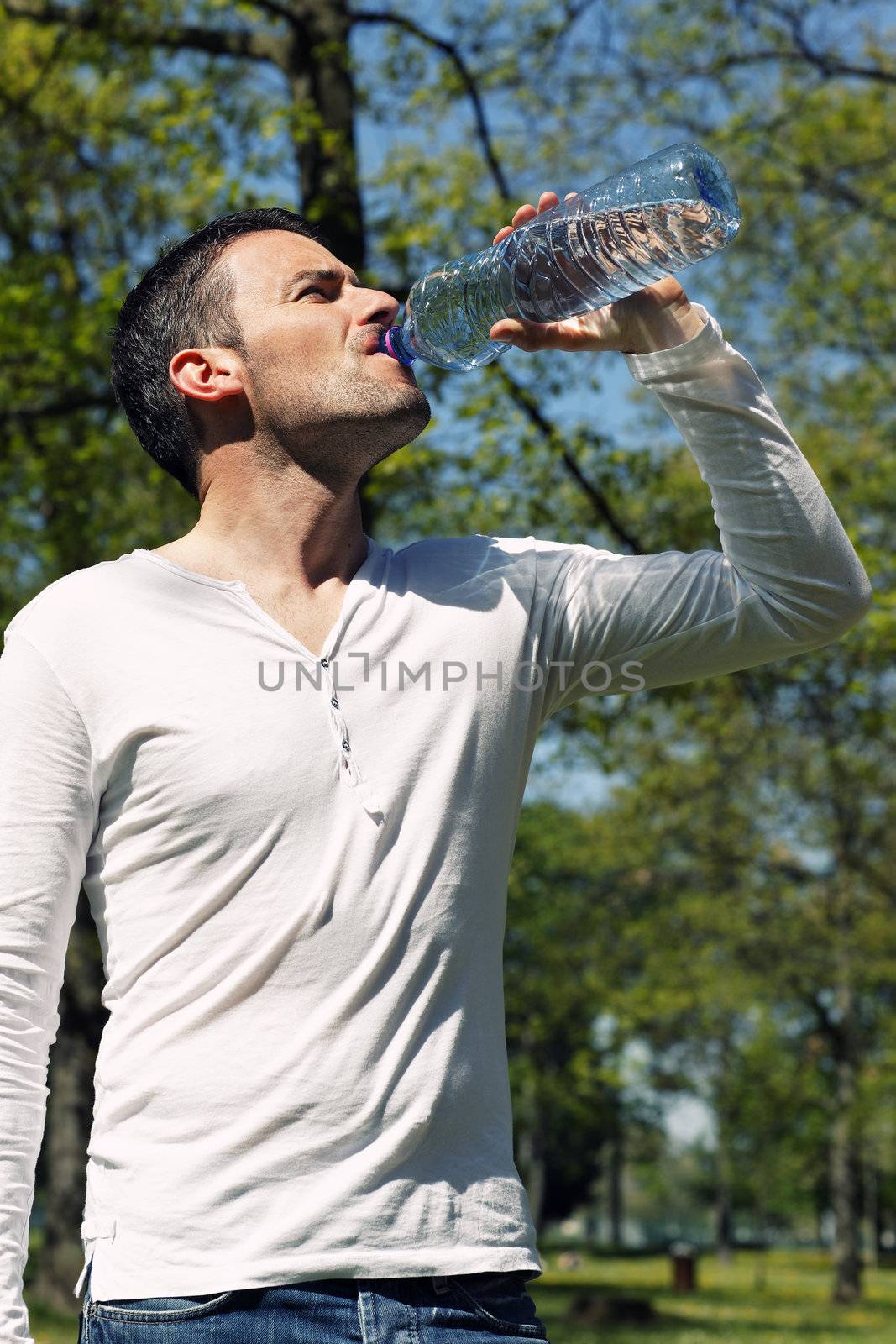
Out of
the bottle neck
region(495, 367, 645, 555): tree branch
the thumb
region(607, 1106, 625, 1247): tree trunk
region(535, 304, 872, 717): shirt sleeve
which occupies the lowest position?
region(607, 1106, 625, 1247): tree trunk

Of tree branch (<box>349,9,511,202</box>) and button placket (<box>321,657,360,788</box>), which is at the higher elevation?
tree branch (<box>349,9,511,202</box>)

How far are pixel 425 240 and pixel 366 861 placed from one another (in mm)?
7457

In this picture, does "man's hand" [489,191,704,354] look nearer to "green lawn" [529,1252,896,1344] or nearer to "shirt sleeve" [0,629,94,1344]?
"shirt sleeve" [0,629,94,1344]

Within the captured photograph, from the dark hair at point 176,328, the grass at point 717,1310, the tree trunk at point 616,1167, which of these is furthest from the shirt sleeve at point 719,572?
the tree trunk at point 616,1167

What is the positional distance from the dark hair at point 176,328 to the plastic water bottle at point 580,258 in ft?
0.96

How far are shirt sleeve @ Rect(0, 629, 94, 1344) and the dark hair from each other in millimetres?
668

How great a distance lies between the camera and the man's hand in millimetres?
2186

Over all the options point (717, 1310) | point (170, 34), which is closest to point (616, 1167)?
point (717, 1310)

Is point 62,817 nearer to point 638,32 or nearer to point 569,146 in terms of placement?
point 569,146

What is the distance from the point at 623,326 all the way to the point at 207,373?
2.32 ft

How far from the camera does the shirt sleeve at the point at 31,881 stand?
1818mm

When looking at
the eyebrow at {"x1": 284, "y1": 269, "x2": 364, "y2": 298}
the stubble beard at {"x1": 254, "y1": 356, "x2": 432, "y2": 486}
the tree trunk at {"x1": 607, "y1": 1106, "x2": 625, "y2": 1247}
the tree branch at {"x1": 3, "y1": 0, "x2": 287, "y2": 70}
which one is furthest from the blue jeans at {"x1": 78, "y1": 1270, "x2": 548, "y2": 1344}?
the tree trunk at {"x1": 607, "y1": 1106, "x2": 625, "y2": 1247}

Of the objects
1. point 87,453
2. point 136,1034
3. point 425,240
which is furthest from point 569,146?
point 136,1034

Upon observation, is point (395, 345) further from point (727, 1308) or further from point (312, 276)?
point (727, 1308)
